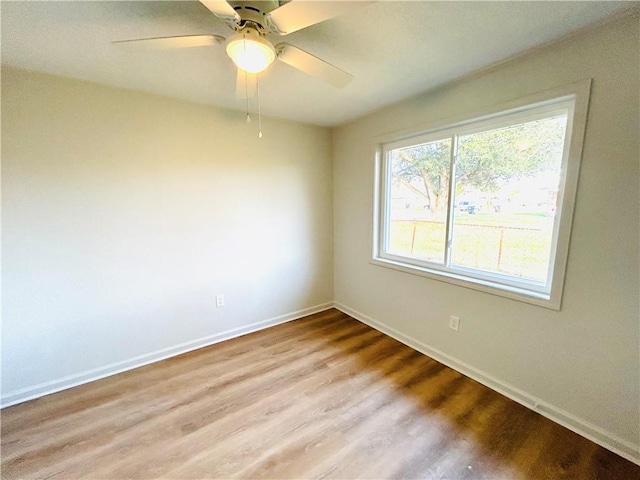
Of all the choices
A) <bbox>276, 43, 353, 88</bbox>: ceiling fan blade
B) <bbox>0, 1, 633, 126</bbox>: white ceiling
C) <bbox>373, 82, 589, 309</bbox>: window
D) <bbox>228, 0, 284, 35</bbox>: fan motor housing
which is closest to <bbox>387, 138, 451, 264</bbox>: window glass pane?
<bbox>373, 82, 589, 309</bbox>: window

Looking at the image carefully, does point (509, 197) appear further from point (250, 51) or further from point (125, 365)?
point (125, 365)

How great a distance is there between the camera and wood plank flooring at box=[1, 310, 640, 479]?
1.40 m

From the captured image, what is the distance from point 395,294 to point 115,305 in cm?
250

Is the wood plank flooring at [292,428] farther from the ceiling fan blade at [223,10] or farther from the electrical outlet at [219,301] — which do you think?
the ceiling fan blade at [223,10]

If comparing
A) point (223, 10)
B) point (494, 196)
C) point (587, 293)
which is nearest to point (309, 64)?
point (223, 10)

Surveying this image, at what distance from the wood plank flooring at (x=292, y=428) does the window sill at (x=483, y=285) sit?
2.39ft

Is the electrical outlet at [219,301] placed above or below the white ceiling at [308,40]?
below

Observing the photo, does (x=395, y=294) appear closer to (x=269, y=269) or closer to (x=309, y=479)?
(x=269, y=269)

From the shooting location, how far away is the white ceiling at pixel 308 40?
4.15 ft

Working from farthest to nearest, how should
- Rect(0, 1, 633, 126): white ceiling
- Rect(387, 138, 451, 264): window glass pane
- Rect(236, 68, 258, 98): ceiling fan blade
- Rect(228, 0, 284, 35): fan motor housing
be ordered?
Rect(387, 138, 451, 264): window glass pane → Rect(236, 68, 258, 98): ceiling fan blade → Rect(0, 1, 633, 126): white ceiling → Rect(228, 0, 284, 35): fan motor housing

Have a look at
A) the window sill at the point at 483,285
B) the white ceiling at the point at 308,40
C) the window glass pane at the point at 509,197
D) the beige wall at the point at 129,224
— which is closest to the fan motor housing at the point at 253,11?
the white ceiling at the point at 308,40

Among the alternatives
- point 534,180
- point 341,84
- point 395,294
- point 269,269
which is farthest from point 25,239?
point 534,180

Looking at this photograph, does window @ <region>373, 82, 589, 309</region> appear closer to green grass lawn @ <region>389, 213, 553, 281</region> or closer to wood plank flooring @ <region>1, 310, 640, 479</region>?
green grass lawn @ <region>389, 213, 553, 281</region>

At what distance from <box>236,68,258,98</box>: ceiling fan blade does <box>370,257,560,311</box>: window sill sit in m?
2.00
